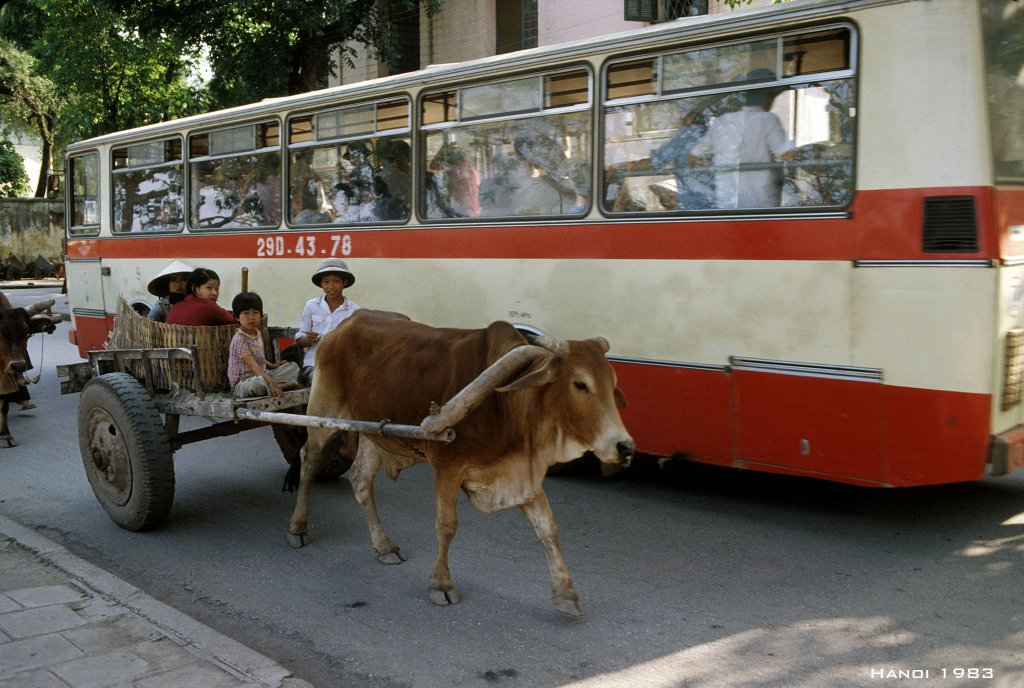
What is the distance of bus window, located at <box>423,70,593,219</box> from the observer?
694cm

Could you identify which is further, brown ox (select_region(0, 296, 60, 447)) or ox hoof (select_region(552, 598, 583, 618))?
brown ox (select_region(0, 296, 60, 447))

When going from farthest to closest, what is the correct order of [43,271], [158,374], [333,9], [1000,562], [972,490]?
[43,271], [333,9], [972,490], [158,374], [1000,562]

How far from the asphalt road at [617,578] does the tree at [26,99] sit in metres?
32.0

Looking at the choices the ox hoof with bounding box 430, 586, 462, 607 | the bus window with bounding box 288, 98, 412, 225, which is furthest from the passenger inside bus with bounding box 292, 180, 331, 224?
the ox hoof with bounding box 430, 586, 462, 607

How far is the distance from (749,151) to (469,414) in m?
2.64

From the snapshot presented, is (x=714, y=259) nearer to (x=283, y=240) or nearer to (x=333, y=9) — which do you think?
(x=283, y=240)

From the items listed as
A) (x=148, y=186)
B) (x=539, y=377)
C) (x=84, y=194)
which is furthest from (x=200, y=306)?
(x=84, y=194)

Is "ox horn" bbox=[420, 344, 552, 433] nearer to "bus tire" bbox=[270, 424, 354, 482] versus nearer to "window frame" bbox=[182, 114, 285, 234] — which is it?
"bus tire" bbox=[270, 424, 354, 482]

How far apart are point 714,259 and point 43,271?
33.5 metres

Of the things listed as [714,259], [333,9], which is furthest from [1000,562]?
[333,9]

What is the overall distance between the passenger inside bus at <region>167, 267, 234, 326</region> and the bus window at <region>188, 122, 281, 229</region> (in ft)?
9.38

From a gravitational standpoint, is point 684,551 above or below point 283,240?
below

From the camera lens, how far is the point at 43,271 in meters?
34.5

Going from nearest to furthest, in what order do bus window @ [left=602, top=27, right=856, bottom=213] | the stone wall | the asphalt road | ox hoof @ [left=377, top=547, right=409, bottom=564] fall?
the asphalt road
ox hoof @ [left=377, top=547, right=409, bottom=564]
bus window @ [left=602, top=27, right=856, bottom=213]
the stone wall
